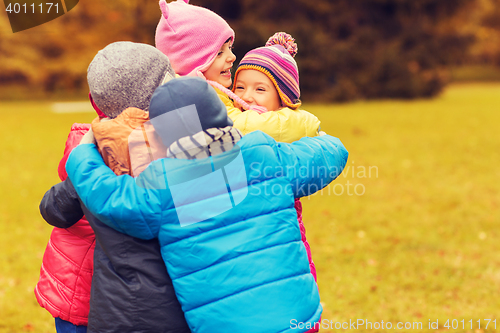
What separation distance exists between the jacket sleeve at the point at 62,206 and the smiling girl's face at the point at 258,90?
0.86 metres

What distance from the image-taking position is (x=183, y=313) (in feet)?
5.44

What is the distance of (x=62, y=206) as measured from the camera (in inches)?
69.6

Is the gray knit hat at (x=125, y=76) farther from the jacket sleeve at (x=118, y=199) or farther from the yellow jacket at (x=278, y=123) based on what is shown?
the yellow jacket at (x=278, y=123)

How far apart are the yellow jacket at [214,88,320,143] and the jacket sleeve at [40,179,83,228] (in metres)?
0.67

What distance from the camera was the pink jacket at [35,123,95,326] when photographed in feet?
6.46

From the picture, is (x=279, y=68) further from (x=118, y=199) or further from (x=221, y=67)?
(x=118, y=199)

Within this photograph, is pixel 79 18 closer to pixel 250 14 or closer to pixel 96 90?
pixel 250 14

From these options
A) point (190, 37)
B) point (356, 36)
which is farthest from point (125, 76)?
point (356, 36)

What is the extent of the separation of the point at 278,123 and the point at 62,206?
2.93ft

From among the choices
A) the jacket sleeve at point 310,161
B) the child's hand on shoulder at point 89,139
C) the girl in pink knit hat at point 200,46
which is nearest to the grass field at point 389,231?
the jacket sleeve at point 310,161

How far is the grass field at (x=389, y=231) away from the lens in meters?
4.07

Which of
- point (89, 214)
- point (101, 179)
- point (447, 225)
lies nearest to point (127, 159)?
point (101, 179)

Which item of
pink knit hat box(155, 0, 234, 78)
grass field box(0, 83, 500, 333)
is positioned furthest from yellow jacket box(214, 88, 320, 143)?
grass field box(0, 83, 500, 333)

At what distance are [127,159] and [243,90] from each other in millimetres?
777
